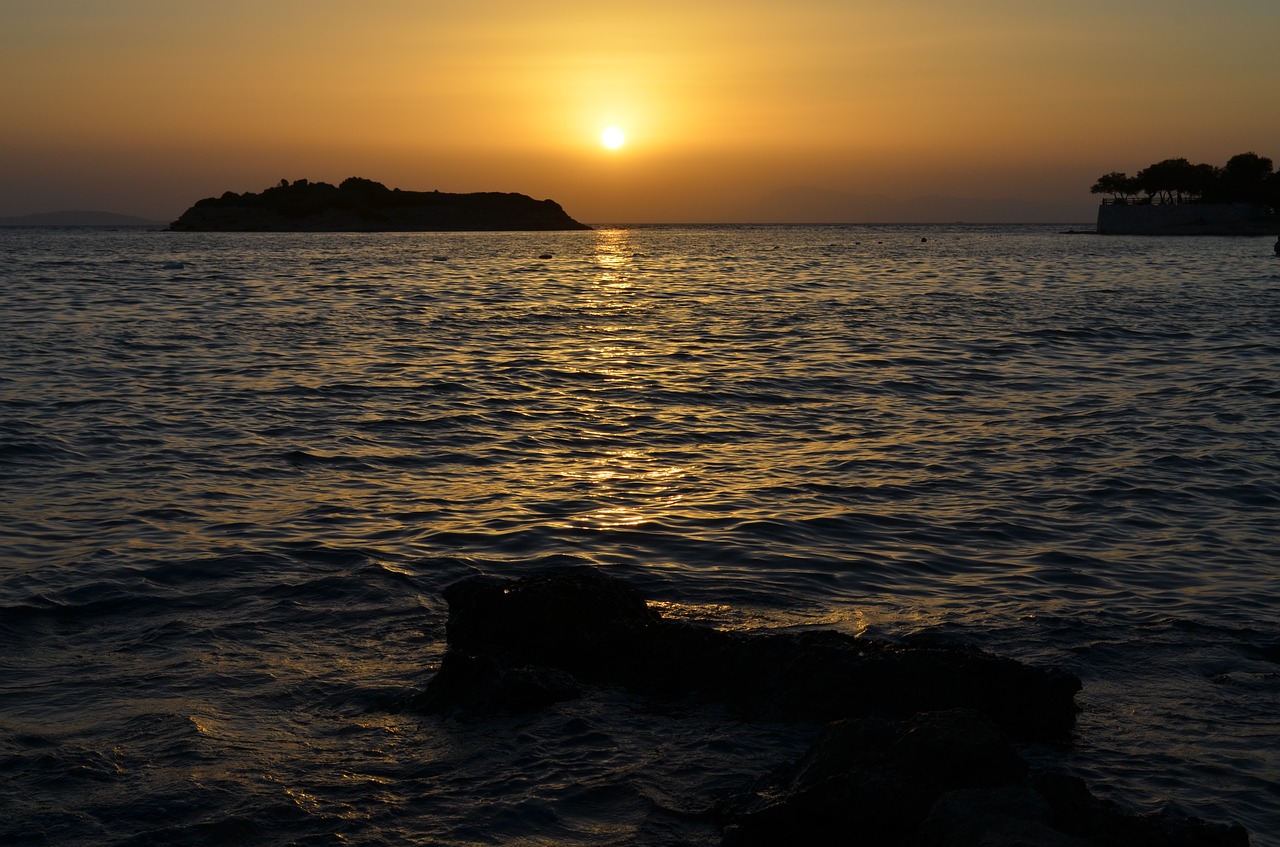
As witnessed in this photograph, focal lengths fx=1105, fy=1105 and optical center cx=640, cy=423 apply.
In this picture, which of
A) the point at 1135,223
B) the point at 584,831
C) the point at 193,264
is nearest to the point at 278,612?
the point at 584,831

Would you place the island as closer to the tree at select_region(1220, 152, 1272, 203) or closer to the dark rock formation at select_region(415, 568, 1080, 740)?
the tree at select_region(1220, 152, 1272, 203)

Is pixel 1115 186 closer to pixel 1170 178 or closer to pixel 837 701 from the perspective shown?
pixel 1170 178

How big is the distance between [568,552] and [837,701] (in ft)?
15.2

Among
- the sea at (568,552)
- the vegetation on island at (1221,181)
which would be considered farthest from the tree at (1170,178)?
the sea at (568,552)

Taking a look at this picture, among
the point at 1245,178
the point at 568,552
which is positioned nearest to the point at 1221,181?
the point at 1245,178

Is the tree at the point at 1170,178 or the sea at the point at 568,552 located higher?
the tree at the point at 1170,178

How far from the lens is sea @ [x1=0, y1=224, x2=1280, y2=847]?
638cm

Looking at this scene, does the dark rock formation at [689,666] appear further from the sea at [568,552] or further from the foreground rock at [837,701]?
the sea at [568,552]

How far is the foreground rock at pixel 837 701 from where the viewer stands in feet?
16.8

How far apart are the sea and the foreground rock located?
0.85 ft

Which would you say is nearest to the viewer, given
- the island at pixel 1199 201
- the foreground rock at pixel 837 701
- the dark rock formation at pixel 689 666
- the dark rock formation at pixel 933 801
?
the dark rock formation at pixel 933 801

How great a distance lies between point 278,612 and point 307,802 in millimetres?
3483

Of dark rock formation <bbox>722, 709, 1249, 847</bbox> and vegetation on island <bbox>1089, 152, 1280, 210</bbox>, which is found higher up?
vegetation on island <bbox>1089, 152, 1280, 210</bbox>

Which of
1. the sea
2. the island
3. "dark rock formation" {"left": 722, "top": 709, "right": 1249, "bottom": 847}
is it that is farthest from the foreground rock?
the island
